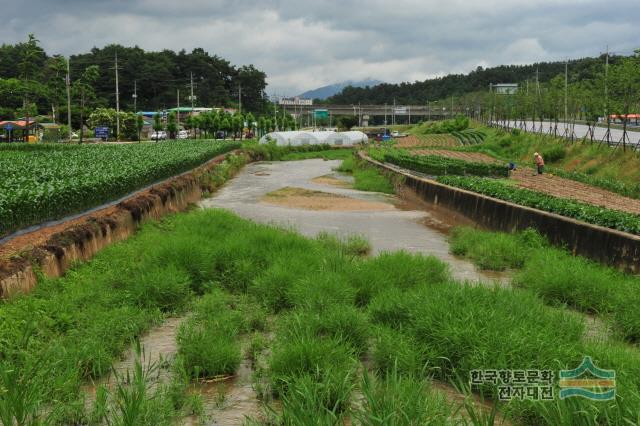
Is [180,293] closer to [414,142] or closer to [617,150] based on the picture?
[617,150]

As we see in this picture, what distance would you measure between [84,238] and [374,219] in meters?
11.9

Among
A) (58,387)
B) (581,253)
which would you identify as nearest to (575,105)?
(581,253)

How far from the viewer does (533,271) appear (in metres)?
11.4

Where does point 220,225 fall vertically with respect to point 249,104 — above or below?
below

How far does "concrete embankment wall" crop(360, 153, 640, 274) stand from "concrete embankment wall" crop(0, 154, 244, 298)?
10438mm

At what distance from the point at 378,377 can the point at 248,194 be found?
991 inches

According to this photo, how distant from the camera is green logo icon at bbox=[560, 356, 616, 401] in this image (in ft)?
16.9

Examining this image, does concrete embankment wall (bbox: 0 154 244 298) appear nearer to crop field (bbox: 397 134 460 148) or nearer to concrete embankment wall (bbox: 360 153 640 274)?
concrete embankment wall (bbox: 360 153 640 274)

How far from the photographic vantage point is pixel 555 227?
48.0 ft

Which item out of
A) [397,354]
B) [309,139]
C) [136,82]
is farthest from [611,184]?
[136,82]

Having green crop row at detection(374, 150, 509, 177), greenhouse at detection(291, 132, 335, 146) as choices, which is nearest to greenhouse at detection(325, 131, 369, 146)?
greenhouse at detection(291, 132, 335, 146)

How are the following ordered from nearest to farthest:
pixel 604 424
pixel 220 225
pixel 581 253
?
pixel 604 424
pixel 581 253
pixel 220 225

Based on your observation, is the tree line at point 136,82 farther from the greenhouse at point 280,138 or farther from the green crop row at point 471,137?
the green crop row at point 471,137

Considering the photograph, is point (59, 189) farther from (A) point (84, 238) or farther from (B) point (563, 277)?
(B) point (563, 277)
